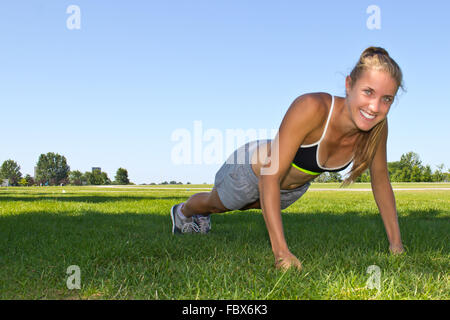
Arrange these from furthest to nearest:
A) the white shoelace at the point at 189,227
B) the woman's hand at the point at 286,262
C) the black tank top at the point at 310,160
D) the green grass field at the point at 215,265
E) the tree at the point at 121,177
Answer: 1. the tree at the point at 121,177
2. the white shoelace at the point at 189,227
3. the black tank top at the point at 310,160
4. the woman's hand at the point at 286,262
5. the green grass field at the point at 215,265

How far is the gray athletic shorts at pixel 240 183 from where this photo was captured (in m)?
3.43

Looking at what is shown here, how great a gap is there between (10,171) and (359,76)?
130501 millimetres

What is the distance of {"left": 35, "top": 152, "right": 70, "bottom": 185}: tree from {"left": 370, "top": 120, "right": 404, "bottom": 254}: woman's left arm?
119621 mm

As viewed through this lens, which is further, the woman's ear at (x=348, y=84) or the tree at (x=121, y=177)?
the tree at (x=121, y=177)

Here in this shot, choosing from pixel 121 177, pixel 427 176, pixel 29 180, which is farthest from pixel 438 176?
pixel 29 180

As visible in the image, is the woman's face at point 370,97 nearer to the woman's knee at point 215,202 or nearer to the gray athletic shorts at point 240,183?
the gray athletic shorts at point 240,183

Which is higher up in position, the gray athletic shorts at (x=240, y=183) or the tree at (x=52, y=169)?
the gray athletic shorts at (x=240, y=183)

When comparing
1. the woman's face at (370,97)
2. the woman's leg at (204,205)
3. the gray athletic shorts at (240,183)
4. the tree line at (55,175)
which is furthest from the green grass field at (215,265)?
the tree line at (55,175)

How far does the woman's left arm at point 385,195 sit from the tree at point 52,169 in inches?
4709

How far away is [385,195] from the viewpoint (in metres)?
3.24

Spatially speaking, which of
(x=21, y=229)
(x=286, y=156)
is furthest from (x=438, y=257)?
(x=21, y=229)

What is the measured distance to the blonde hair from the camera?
2.47 meters

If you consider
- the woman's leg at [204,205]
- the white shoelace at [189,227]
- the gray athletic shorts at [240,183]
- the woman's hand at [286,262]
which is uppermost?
the gray athletic shorts at [240,183]
